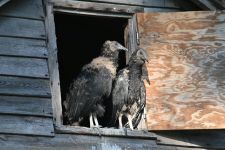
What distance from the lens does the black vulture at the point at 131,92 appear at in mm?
9195

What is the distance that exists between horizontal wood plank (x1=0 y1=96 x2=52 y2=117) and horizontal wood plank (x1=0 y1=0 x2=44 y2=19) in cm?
88

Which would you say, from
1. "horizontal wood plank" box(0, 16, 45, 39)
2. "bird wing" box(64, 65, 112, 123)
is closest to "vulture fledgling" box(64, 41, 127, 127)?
"bird wing" box(64, 65, 112, 123)

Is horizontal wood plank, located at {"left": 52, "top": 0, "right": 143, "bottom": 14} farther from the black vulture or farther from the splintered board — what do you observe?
the black vulture

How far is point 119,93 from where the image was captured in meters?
9.26

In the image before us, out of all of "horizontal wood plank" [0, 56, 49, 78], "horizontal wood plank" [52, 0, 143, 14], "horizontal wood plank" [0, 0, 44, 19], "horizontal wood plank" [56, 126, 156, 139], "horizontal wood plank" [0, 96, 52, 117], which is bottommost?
"horizontal wood plank" [56, 126, 156, 139]

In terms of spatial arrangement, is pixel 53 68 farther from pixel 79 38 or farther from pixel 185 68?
pixel 79 38

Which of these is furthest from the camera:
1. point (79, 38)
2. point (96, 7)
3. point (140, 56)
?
point (79, 38)

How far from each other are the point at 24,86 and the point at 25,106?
7.8 inches

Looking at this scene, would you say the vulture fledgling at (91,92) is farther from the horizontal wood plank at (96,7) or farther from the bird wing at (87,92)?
the horizontal wood plank at (96,7)

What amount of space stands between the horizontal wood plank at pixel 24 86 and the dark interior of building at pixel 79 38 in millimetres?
1288

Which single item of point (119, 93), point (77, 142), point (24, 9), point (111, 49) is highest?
point (24, 9)

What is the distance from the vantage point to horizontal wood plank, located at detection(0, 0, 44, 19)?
9141 millimetres

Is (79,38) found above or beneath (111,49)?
above

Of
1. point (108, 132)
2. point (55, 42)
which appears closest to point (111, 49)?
point (55, 42)
